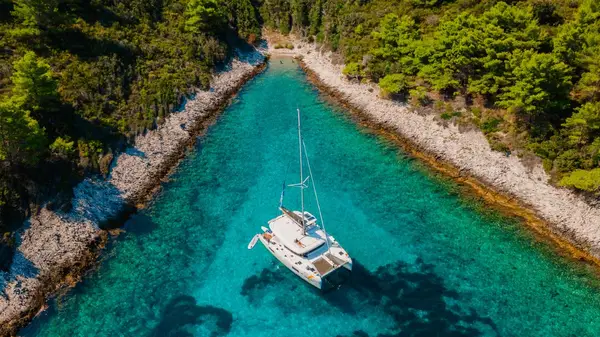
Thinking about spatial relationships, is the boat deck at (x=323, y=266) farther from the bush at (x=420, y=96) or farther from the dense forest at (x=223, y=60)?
the bush at (x=420, y=96)

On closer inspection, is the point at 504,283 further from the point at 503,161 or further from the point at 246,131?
the point at 246,131

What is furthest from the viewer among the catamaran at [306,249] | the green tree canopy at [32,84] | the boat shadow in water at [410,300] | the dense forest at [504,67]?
the dense forest at [504,67]

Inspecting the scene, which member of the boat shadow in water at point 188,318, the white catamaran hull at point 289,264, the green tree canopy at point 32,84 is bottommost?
the boat shadow in water at point 188,318

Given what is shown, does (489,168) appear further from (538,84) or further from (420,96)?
(420,96)

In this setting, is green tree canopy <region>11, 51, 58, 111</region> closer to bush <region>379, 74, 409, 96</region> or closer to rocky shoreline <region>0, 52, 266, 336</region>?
rocky shoreline <region>0, 52, 266, 336</region>

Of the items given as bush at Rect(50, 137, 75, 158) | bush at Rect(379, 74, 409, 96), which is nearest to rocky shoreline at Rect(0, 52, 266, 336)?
bush at Rect(50, 137, 75, 158)

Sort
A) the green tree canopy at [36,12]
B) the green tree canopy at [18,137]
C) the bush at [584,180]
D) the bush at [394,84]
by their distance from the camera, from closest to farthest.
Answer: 1. the green tree canopy at [18,137]
2. the bush at [584,180]
3. the green tree canopy at [36,12]
4. the bush at [394,84]

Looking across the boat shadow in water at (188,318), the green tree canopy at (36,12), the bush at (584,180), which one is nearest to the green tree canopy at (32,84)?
the green tree canopy at (36,12)
